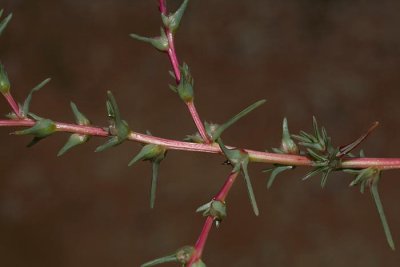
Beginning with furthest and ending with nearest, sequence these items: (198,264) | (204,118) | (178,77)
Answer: (204,118), (178,77), (198,264)

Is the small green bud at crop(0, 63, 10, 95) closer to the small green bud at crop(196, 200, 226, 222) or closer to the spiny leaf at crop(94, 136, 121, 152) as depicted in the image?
the spiny leaf at crop(94, 136, 121, 152)

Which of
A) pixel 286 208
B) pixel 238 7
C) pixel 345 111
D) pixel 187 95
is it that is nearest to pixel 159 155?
pixel 187 95

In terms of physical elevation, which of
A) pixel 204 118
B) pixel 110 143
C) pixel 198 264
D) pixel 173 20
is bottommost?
pixel 204 118

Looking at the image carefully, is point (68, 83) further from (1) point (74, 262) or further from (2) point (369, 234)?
(2) point (369, 234)

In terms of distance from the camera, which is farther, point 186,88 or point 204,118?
point 204,118

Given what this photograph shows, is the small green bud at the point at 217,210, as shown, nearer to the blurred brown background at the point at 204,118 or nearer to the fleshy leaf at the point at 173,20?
the fleshy leaf at the point at 173,20

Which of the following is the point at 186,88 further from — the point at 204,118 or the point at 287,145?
the point at 204,118

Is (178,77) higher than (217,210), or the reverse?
(178,77)

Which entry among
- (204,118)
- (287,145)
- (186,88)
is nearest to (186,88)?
(186,88)

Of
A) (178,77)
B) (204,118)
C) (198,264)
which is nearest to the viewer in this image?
(198,264)
